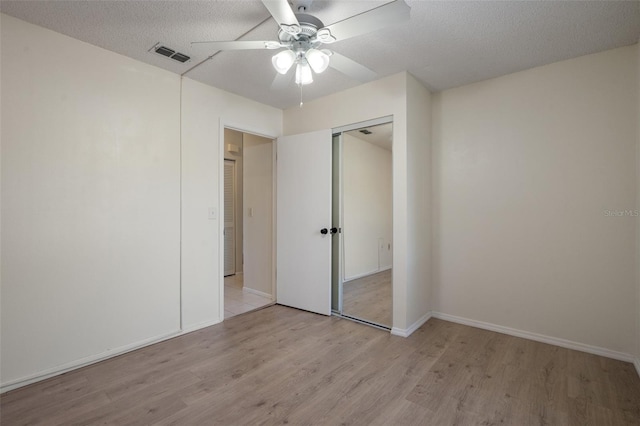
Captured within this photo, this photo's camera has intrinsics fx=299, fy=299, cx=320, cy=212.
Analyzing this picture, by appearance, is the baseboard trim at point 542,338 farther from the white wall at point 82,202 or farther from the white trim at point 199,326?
the white wall at point 82,202

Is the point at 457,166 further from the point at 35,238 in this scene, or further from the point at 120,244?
the point at 35,238

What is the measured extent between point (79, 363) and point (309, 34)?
2820 mm

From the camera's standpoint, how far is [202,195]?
3.01 meters

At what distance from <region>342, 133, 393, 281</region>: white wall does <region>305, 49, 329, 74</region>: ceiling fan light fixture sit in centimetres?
292

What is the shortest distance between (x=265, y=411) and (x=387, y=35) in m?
2.63

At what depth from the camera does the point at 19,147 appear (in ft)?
6.61

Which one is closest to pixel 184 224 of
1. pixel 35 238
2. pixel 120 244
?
pixel 120 244

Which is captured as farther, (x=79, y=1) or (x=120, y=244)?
(x=120, y=244)

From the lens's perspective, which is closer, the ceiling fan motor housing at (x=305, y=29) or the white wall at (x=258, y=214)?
the ceiling fan motor housing at (x=305, y=29)

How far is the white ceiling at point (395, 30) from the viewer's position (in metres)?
1.87

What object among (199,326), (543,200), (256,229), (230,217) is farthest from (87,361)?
(543,200)

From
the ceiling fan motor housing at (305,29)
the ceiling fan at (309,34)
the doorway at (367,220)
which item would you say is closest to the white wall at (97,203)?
the ceiling fan at (309,34)

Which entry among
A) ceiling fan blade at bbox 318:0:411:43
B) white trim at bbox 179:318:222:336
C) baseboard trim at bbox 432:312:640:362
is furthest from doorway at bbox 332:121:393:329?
ceiling fan blade at bbox 318:0:411:43

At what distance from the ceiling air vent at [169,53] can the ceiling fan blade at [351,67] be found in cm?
138
